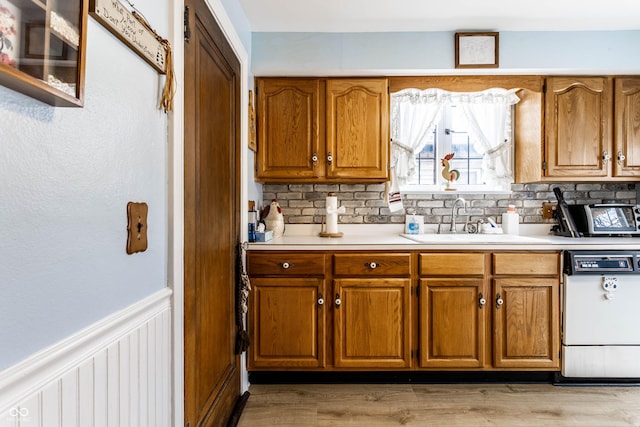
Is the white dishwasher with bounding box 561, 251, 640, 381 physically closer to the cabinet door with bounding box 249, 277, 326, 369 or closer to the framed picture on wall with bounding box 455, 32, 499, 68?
the framed picture on wall with bounding box 455, 32, 499, 68

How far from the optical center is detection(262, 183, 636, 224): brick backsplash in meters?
2.92

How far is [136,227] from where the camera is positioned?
39.6 inches

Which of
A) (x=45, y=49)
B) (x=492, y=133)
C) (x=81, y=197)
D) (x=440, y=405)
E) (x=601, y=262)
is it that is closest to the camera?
(x=45, y=49)

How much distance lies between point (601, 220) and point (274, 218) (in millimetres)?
2319

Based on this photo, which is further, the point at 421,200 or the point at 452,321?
the point at 421,200

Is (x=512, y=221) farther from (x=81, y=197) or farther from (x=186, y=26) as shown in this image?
(x=81, y=197)

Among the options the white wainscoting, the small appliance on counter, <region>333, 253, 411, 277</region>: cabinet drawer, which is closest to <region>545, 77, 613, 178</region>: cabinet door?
the small appliance on counter

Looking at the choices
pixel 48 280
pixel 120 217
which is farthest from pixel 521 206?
pixel 48 280

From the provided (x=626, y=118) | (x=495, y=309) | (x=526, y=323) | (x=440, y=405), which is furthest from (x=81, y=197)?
(x=626, y=118)

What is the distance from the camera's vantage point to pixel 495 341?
2.36m

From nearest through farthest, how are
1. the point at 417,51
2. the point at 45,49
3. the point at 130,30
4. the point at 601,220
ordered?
1. the point at 45,49
2. the point at 130,30
3. the point at 417,51
4. the point at 601,220

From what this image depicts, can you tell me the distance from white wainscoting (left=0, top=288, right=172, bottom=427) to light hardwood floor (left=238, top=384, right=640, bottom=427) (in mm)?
1060

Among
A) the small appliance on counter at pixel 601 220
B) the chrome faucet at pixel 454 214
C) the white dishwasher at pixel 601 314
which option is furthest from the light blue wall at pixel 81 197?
the small appliance on counter at pixel 601 220

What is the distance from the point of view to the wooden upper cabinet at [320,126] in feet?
8.67
